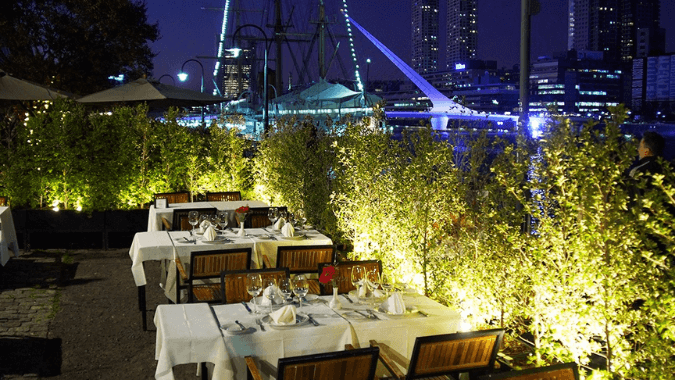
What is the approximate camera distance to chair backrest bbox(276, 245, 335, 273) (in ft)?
19.2

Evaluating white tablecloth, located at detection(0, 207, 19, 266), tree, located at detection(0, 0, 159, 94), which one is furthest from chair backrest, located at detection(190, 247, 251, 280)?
tree, located at detection(0, 0, 159, 94)

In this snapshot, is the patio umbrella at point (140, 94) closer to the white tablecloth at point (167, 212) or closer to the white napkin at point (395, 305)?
the white tablecloth at point (167, 212)

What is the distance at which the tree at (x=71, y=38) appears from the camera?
1953 centimetres

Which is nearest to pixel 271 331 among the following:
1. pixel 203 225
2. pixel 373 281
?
pixel 373 281

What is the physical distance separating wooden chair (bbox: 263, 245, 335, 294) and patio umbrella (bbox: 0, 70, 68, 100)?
22.8ft

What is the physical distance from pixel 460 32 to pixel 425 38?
8.36 m

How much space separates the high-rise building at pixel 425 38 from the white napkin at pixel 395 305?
144 metres

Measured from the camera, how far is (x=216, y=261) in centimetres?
579

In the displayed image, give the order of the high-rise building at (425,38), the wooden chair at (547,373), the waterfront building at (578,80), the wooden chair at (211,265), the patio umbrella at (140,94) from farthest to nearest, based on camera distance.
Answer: the high-rise building at (425,38) < the waterfront building at (578,80) < the patio umbrella at (140,94) < the wooden chair at (211,265) < the wooden chair at (547,373)

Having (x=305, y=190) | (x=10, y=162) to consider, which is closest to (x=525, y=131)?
(x=305, y=190)

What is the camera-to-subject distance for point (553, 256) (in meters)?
3.44

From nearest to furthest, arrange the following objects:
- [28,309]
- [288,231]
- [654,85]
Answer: [28,309]
[288,231]
[654,85]

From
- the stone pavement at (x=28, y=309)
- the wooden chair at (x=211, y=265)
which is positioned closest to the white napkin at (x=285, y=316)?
the wooden chair at (x=211, y=265)

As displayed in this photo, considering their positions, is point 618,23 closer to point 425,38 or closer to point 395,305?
point 425,38
